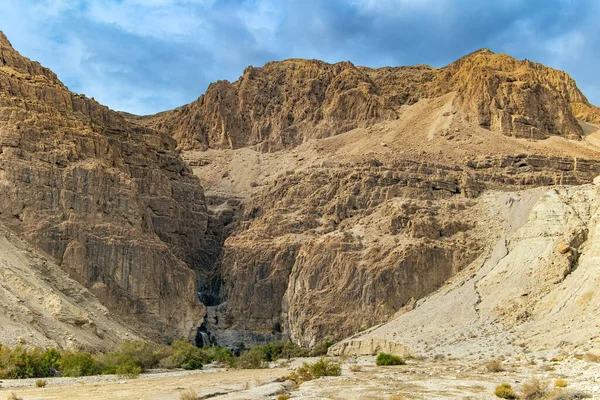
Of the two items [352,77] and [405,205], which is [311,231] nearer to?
[405,205]

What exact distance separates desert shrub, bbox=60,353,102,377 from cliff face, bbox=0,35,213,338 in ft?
65.7

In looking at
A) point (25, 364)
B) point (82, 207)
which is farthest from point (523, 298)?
point (82, 207)

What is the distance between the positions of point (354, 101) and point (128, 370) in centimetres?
7944

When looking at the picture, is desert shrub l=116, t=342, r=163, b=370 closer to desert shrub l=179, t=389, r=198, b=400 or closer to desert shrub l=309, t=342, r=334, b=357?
desert shrub l=309, t=342, r=334, b=357

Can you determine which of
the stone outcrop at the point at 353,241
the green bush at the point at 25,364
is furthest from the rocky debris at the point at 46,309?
the stone outcrop at the point at 353,241

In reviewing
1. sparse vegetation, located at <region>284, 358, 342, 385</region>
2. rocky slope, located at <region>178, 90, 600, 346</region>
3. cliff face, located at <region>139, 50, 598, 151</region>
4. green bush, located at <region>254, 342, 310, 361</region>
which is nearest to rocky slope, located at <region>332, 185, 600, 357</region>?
green bush, located at <region>254, 342, 310, 361</region>

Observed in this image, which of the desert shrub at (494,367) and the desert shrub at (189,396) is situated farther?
the desert shrub at (494,367)

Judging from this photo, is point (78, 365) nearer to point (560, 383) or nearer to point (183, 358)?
point (183, 358)

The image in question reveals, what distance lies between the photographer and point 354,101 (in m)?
122

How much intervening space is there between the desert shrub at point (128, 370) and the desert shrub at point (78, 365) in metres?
1.29

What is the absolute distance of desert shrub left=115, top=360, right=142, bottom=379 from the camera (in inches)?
1899

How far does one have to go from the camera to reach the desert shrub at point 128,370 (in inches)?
1899

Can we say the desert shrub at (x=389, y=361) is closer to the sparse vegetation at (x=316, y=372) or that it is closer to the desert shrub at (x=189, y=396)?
the sparse vegetation at (x=316, y=372)

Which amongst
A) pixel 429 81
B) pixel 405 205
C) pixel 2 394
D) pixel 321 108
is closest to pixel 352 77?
pixel 321 108
